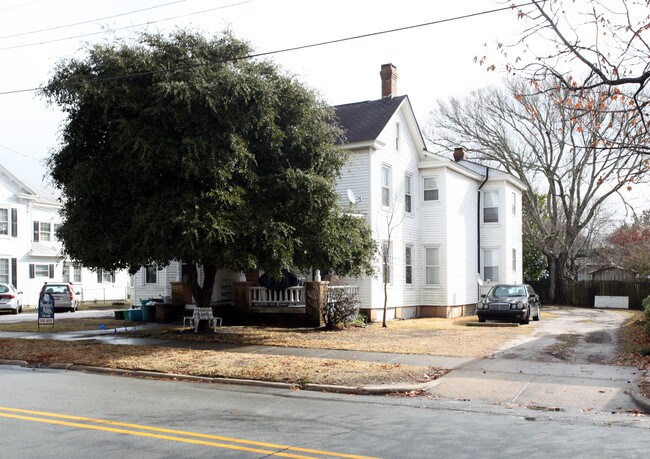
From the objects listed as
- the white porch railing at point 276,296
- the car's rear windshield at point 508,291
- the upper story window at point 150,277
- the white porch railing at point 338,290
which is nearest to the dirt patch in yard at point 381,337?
the white porch railing at point 338,290

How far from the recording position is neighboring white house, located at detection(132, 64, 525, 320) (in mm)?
24703

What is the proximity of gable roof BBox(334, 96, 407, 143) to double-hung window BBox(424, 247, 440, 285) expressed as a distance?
269 inches


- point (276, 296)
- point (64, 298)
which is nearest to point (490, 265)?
point (276, 296)

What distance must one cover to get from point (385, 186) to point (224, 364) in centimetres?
1442

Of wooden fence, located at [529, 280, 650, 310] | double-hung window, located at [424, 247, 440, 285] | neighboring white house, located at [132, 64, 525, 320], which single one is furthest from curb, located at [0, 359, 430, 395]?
wooden fence, located at [529, 280, 650, 310]

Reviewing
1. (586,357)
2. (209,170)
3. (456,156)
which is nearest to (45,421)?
(209,170)

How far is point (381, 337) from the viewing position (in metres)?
18.5

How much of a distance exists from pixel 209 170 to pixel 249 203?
1.48 meters

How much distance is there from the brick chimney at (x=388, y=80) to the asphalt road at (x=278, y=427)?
66.5 feet

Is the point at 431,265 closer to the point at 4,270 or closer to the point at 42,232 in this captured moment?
the point at 4,270

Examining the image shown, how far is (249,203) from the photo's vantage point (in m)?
17.0

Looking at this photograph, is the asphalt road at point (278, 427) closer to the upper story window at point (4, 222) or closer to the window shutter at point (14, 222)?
the upper story window at point (4, 222)

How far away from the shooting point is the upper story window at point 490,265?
109 feet

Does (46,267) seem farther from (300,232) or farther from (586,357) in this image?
(586,357)
